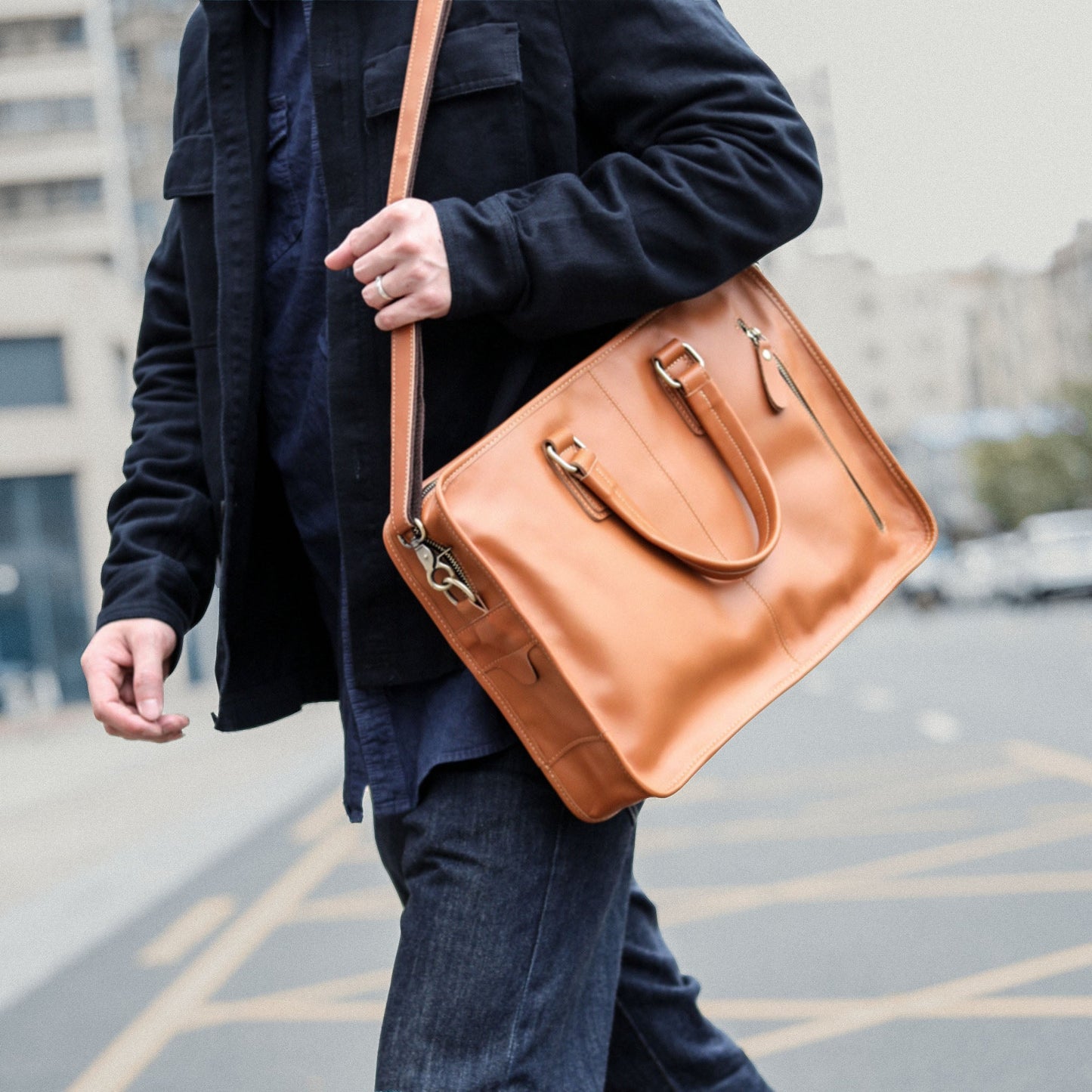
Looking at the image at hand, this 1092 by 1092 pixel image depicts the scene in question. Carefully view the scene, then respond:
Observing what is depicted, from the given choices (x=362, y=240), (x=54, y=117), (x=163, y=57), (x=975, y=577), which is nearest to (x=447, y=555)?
(x=362, y=240)

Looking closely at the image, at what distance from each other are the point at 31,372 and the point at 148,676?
2724 cm

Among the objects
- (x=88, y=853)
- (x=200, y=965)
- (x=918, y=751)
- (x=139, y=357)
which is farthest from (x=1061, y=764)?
(x=139, y=357)

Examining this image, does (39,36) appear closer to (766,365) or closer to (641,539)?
(766,365)

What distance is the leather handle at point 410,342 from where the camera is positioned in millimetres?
1314

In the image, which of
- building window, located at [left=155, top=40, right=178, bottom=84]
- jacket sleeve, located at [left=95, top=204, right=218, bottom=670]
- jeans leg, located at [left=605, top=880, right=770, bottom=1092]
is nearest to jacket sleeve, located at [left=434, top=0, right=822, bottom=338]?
jacket sleeve, located at [left=95, top=204, right=218, bottom=670]

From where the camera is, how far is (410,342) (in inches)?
54.0

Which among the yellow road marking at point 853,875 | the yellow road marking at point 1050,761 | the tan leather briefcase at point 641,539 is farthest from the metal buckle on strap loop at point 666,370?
the yellow road marking at point 1050,761

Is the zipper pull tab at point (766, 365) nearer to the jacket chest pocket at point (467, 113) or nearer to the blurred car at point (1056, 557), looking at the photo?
the jacket chest pocket at point (467, 113)

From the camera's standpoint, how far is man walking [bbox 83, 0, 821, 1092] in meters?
1.37

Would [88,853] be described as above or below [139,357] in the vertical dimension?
below

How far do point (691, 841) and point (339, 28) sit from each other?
5.21 m

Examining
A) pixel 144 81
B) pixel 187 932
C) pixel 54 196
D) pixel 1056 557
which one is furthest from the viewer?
pixel 144 81

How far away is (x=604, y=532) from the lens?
138 centimetres

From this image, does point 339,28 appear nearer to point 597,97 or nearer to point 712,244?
point 597,97
